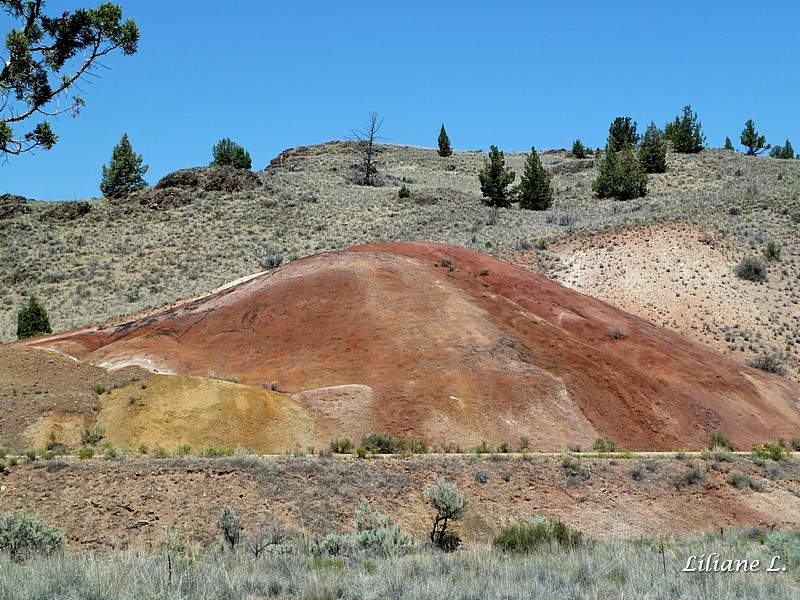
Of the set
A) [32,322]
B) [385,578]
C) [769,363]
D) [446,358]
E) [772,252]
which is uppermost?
[772,252]

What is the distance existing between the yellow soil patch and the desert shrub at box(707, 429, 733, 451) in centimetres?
1215

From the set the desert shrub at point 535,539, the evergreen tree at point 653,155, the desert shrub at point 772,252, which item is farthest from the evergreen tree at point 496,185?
the desert shrub at point 535,539

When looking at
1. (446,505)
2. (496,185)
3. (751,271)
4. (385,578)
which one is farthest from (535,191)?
(385,578)

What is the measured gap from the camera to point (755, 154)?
283 feet

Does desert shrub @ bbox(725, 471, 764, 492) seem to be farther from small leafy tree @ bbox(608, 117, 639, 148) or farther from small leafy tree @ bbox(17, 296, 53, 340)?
small leafy tree @ bbox(608, 117, 639, 148)

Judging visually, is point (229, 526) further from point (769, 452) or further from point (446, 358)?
point (769, 452)

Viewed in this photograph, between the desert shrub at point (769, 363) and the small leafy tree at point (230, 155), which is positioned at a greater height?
the small leafy tree at point (230, 155)

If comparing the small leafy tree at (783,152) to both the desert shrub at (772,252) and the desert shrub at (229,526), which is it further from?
the desert shrub at (229,526)

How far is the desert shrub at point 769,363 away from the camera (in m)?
30.7

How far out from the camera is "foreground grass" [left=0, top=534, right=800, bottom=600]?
701 cm

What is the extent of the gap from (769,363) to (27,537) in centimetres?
2966

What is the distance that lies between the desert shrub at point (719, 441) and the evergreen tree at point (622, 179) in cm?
4350

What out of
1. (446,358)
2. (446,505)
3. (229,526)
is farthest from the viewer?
(446,358)

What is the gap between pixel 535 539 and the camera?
11.4 metres
